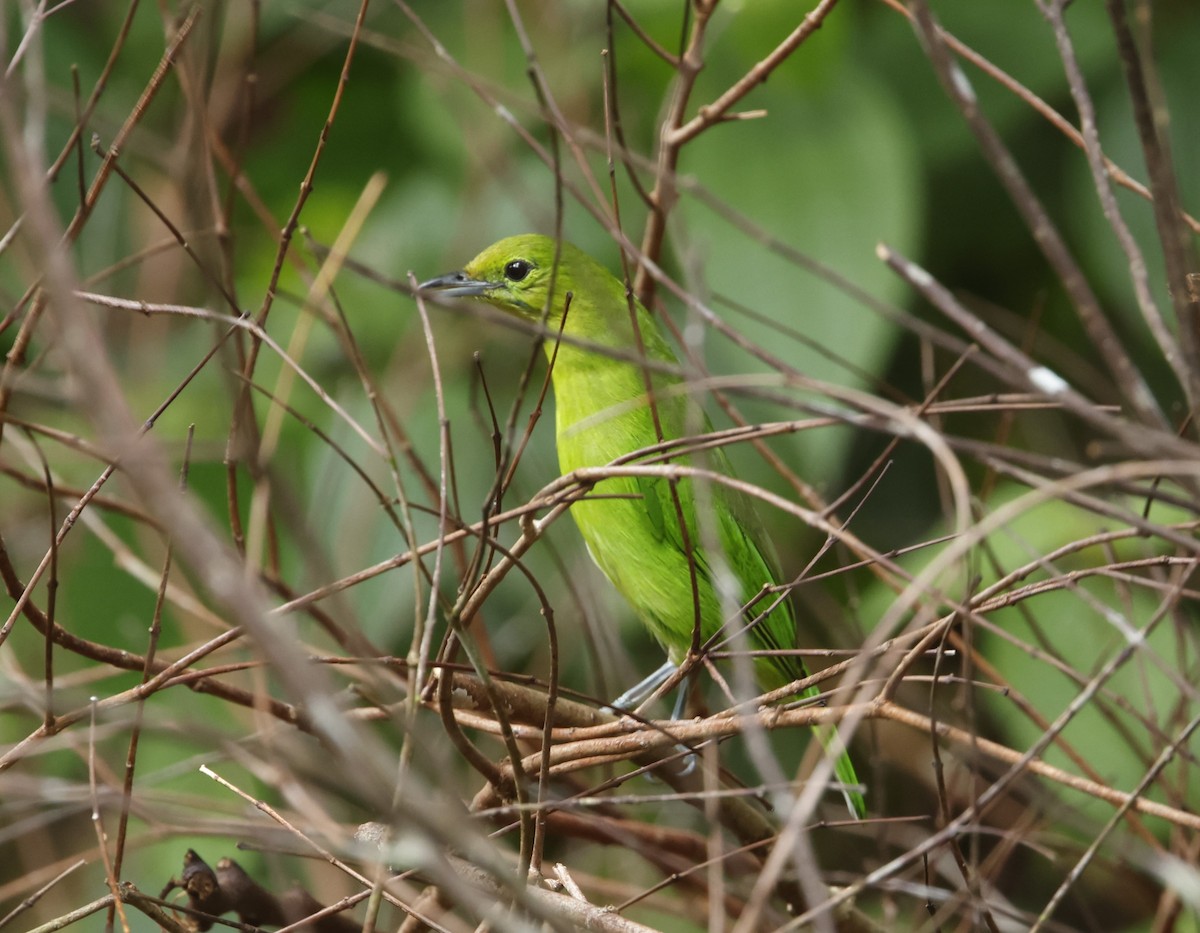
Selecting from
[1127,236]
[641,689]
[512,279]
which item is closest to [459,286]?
[512,279]

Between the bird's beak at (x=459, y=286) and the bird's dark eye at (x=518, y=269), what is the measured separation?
5cm

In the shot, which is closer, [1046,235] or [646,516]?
[1046,235]

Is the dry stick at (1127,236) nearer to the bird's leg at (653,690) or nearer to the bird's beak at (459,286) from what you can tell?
the bird's leg at (653,690)

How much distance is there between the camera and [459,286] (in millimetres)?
3162

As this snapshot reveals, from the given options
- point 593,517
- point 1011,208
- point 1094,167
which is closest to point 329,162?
point 593,517

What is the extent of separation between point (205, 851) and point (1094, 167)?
2.99 metres

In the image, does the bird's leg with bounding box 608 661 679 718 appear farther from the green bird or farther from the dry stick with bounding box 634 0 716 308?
the dry stick with bounding box 634 0 716 308

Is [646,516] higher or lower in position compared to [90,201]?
lower

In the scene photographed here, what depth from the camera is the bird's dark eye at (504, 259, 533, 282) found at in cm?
316

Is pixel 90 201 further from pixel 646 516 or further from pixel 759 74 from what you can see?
pixel 646 516

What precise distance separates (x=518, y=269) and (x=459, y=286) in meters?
0.15

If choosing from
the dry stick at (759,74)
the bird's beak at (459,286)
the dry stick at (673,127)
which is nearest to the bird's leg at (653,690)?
the dry stick at (673,127)

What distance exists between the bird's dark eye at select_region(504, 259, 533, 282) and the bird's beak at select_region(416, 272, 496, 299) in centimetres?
5

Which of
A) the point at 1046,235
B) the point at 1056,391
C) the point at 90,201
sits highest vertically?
the point at 1046,235
